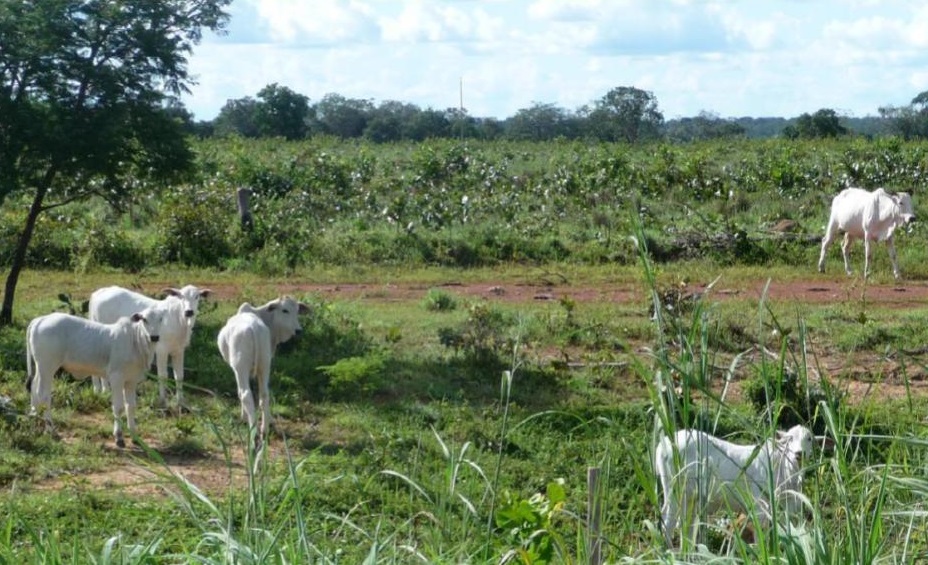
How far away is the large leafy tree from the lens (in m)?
14.3

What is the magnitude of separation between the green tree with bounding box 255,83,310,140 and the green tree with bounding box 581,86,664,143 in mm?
10171

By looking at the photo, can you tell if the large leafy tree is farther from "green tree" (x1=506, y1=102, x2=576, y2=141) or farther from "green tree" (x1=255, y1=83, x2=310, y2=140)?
"green tree" (x1=506, y1=102, x2=576, y2=141)

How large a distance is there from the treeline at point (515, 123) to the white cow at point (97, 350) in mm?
25371

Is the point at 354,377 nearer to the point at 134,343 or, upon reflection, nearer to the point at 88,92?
the point at 134,343

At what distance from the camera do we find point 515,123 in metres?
65.2

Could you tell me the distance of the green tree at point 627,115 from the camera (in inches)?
1908

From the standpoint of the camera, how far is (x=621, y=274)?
62.8 feet

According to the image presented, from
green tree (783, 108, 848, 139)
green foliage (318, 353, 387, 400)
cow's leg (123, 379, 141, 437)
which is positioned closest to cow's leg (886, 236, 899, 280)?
green foliage (318, 353, 387, 400)

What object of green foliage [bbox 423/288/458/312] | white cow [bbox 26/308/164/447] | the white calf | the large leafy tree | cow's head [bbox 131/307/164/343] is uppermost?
the large leafy tree

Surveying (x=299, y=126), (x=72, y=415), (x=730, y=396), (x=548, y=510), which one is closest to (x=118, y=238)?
(x=72, y=415)

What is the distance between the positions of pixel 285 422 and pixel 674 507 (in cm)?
689

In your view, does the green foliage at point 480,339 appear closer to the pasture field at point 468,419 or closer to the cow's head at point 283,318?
the pasture field at point 468,419

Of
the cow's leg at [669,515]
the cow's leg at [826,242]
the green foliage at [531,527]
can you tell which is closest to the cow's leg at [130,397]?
the green foliage at [531,527]

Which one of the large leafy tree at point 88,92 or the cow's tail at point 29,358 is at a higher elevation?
the large leafy tree at point 88,92
